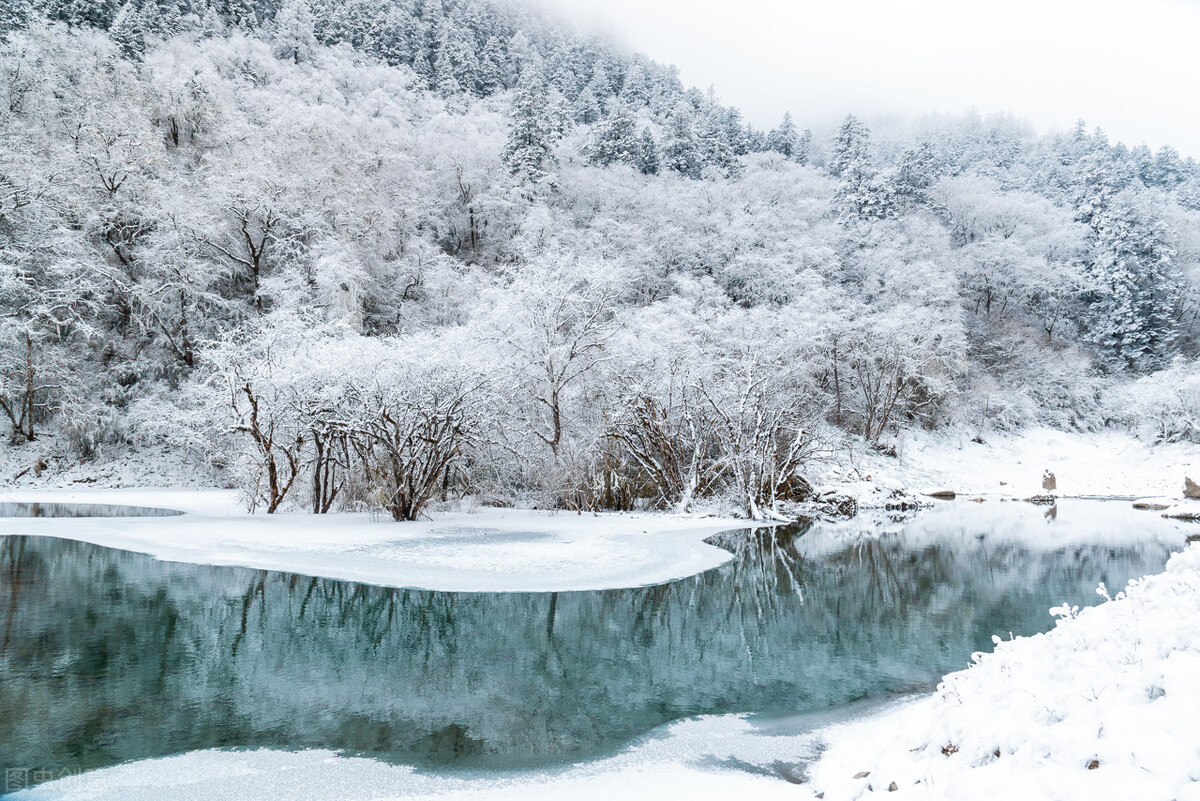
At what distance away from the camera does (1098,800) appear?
267 cm

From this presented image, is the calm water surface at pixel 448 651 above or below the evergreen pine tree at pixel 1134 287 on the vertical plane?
below

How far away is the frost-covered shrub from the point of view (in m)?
28.7

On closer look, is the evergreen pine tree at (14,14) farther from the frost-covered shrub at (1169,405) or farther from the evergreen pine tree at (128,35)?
the frost-covered shrub at (1169,405)

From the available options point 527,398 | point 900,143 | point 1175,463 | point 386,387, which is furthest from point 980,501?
point 900,143

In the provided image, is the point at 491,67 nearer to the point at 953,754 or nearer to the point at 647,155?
the point at 647,155

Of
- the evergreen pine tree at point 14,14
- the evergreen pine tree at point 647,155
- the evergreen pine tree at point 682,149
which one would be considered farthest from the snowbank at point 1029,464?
the evergreen pine tree at point 14,14

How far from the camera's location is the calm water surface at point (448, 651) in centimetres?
512

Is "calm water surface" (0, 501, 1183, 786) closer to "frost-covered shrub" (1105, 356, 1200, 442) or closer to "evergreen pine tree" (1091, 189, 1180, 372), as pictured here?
"frost-covered shrub" (1105, 356, 1200, 442)

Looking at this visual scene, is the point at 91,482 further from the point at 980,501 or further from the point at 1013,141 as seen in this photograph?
the point at 1013,141

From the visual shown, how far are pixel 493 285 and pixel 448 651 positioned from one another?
70.7ft

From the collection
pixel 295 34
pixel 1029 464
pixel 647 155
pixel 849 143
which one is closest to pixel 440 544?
pixel 1029 464

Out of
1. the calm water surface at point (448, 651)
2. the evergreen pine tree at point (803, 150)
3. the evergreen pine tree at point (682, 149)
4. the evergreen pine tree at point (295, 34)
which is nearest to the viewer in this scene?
the calm water surface at point (448, 651)

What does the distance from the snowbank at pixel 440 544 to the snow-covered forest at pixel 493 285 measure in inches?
65.6

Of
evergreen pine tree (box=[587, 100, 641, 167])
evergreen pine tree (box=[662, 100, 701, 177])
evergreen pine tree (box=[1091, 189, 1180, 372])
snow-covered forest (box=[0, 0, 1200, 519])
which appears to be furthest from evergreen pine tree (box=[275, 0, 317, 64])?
evergreen pine tree (box=[1091, 189, 1180, 372])
